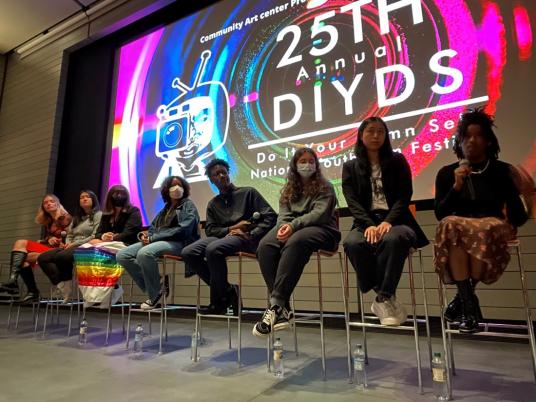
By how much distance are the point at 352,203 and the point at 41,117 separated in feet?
18.9

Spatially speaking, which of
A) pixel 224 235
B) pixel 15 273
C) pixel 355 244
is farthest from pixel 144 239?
pixel 355 244

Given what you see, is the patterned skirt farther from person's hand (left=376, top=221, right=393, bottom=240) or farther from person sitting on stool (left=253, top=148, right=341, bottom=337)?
person sitting on stool (left=253, top=148, right=341, bottom=337)

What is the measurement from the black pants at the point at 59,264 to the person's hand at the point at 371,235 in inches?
98.6

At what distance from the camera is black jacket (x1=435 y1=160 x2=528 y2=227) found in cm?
178

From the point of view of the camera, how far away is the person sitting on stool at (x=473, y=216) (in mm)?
1631

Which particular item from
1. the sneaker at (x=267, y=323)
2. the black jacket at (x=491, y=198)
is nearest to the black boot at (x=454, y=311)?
the black jacket at (x=491, y=198)

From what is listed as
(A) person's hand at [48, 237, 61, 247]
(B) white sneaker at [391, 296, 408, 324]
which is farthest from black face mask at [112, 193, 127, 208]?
(B) white sneaker at [391, 296, 408, 324]

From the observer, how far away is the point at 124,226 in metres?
3.27

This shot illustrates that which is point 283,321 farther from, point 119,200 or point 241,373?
point 119,200

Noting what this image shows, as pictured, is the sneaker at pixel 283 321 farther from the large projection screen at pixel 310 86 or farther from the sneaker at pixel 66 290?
the sneaker at pixel 66 290

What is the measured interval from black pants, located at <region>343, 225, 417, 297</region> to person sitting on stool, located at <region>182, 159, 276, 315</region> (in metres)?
0.76

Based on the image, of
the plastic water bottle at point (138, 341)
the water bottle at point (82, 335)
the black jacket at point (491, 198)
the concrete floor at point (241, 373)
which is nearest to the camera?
the concrete floor at point (241, 373)

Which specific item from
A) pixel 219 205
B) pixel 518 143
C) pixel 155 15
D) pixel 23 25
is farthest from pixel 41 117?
pixel 518 143

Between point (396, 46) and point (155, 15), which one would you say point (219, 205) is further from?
point (155, 15)
